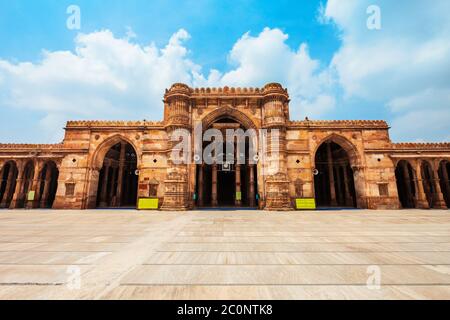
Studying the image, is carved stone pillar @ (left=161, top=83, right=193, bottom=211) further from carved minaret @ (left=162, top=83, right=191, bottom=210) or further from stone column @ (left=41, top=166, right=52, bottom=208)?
stone column @ (left=41, top=166, right=52, bottom=208)

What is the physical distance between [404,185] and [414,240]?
23264mm

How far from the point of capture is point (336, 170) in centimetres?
2559

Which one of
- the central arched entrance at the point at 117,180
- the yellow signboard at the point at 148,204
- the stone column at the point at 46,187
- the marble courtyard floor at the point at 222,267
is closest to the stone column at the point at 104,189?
the central arched entrance at the point at 117,180

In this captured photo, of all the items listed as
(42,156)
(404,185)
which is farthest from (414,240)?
(42,156)

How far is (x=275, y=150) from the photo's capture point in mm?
18094

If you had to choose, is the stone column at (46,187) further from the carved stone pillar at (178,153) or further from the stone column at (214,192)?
the stone column at (214,192)

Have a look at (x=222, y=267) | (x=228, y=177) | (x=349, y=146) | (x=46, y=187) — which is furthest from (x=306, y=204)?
(x=46, y=187)

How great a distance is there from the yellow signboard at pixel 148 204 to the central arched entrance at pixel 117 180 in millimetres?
4108

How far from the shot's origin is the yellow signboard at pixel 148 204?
1791 centimetres

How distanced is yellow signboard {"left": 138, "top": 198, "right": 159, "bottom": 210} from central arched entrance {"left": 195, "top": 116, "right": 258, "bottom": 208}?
4817mm

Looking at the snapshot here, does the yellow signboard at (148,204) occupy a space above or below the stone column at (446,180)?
below

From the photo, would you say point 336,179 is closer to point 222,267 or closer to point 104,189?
point 222,267

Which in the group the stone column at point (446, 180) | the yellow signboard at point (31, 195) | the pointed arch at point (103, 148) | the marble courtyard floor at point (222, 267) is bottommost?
the marble courtyard floor at point (222, 267)

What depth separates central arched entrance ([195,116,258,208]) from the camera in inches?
855
